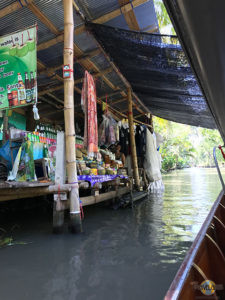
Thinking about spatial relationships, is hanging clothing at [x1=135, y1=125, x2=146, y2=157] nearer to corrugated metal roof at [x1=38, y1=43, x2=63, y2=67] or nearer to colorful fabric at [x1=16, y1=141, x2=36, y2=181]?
corrugated metal roof at [x1=38, y1=43, x2=63, y2=67]

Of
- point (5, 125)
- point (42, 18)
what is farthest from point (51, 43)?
point (5, 125)

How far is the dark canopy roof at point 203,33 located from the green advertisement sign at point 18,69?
3220 mm

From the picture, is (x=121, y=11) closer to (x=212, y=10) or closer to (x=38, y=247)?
(x=212, y=10)

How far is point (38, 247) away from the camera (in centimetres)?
331

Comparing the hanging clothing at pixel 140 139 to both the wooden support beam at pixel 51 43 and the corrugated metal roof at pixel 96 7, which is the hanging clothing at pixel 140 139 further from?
the corrugated metal roof at pixel 96 7

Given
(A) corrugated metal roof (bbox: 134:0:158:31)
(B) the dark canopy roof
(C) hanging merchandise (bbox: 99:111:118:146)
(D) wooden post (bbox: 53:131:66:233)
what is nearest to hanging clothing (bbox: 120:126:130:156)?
(C) hanging merchandise (bbox: 99:111:118:146)

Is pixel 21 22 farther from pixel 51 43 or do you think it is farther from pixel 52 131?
pixel 52 131

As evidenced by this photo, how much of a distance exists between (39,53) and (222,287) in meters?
5.56

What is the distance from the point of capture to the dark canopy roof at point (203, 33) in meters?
0.65

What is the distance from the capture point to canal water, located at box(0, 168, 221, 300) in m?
2.15

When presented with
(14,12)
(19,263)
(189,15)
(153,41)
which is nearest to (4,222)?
(19,263)

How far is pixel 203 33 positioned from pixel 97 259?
2971 mm

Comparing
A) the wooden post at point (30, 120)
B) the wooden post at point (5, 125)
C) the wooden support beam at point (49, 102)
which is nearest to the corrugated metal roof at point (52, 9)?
the wooden support beam at point (49, 102)

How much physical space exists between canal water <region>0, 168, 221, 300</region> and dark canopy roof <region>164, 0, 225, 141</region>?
2.12 metres
